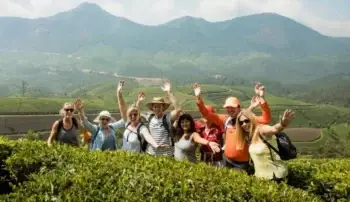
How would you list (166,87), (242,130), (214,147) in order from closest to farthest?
(242,130) < (214,147) < (166,87)

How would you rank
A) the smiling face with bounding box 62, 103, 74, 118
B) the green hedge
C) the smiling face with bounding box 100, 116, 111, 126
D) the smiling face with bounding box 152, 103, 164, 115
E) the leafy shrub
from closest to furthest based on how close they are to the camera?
1. the green hedge
2. the leafy shrub
3. the smiling face with bounding box 152, 103, 164, 115
4. the smiling face with bounding box 62, 103, 74, 118
5. the smiling face with bounding box 100, 116, 111, 126

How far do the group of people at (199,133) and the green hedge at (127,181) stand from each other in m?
0.52

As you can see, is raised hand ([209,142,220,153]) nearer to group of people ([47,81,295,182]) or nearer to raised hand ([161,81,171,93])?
group of people ([47,81,295,182])

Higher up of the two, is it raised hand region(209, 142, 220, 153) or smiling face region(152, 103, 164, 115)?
smiling face region(152, 103, 164, 115)

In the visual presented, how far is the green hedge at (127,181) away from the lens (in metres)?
6.42

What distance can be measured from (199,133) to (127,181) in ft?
8.73

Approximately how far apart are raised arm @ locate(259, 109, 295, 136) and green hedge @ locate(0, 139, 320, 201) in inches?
33.7

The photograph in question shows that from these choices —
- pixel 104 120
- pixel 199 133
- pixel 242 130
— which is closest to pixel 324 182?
pixel 242 130

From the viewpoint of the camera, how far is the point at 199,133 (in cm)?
902

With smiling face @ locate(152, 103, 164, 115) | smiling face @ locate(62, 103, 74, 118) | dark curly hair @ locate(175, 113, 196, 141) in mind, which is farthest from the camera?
smiling face @ locate(62, 103, 74, 118)

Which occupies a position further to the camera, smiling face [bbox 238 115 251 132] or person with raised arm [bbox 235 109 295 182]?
smiling face [bbox 238 115 251 132]

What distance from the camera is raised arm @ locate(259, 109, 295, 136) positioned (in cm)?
682

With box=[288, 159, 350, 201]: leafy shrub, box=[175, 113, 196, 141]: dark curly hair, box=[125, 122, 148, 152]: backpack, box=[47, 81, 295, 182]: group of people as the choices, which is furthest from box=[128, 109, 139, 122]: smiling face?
box=[288, 159, 350, 201]: leafy shrub

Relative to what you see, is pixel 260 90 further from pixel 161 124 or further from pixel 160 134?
pixel 160 134
